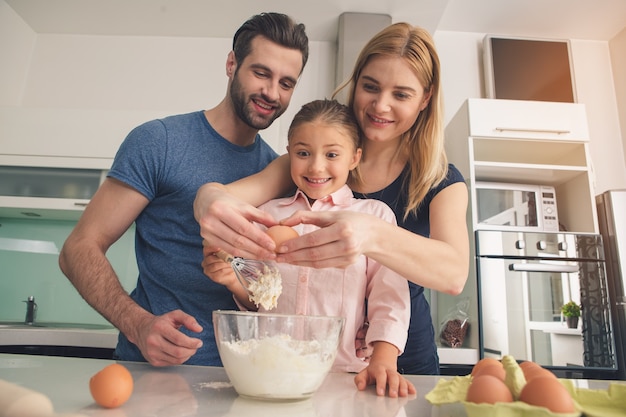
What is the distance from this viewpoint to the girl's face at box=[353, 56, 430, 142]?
44.8 inches

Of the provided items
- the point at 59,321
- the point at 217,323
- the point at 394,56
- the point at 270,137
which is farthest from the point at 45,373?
the point at 59,321

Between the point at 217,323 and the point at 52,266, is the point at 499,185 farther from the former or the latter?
the point at 52,266

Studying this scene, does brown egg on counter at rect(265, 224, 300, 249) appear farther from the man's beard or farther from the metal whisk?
the man's beard

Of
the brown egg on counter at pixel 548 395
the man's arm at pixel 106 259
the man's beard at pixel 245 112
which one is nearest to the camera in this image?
the brown egg on counter at pixel 548 395

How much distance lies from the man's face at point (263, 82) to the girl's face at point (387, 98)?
0.32 metres

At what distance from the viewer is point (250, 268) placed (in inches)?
33.0

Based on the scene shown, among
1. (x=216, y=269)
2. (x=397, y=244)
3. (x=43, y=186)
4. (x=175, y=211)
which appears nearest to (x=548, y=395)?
(x=397, y=244)

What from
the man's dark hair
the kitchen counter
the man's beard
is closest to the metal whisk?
the kitchen counter

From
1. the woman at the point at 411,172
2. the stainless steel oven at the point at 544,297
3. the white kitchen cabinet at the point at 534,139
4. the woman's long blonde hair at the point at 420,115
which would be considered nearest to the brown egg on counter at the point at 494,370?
the woman at the point at 411,172

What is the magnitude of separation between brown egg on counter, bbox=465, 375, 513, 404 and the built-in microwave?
2068mm

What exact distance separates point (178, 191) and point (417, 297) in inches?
27.4

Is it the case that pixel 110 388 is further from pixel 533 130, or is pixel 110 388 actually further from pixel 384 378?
pixel 533 130

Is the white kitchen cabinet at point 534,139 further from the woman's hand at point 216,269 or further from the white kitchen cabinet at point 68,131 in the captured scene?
the woman's hand at point 216,269

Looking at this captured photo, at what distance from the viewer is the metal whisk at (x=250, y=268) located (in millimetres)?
820
